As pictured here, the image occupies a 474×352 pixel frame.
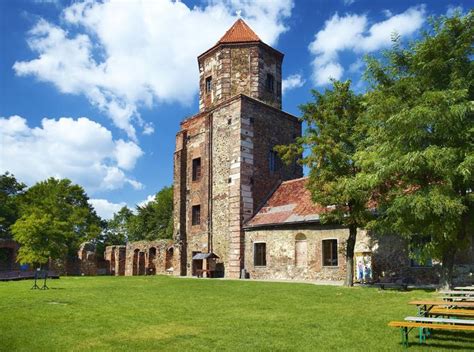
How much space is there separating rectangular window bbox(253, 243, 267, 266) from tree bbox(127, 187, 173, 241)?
1149 inches

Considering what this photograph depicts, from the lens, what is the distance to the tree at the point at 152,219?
54.1 metres

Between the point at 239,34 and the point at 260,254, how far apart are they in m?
14.3

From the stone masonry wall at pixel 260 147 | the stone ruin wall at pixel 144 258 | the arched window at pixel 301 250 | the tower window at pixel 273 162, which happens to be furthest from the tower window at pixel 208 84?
the arched window at pixel 301 250

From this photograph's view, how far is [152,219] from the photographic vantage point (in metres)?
54.7

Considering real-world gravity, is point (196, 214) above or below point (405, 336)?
above

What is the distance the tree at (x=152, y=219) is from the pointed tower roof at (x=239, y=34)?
29025 mm

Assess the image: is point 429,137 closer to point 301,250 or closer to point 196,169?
point 301,250

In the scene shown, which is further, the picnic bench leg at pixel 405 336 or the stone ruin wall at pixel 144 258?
the stone ruin wall at pixel 144 258

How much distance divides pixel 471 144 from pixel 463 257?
6575 mm

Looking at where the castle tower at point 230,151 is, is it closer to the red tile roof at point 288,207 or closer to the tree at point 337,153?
the red tile roof at point 288,207

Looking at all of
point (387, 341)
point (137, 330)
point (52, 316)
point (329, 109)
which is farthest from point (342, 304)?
point (329, 109)

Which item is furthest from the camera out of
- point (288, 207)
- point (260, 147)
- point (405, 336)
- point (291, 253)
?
point (260, 147)

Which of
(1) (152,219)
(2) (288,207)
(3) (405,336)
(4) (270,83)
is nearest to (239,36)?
(4) (270,83)

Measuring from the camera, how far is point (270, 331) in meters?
7.68
